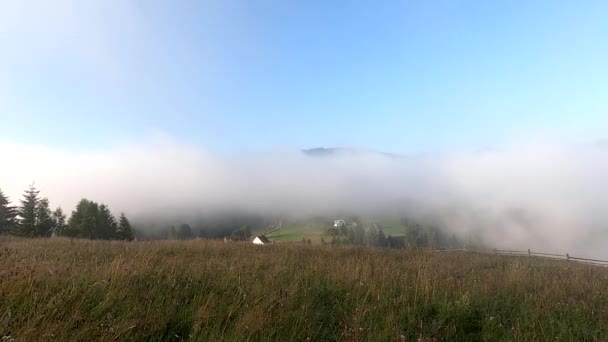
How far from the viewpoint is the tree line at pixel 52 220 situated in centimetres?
3972

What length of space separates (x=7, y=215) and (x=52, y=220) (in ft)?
14.6

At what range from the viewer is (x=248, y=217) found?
17225 centimetres

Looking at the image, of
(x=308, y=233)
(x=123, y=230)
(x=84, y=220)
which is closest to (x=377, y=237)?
(x=308, y=233)

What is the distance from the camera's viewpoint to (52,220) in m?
43.9

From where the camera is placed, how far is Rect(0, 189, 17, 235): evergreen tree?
39.2 m

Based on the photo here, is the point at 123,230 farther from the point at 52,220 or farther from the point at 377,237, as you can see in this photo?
the point at 377,237

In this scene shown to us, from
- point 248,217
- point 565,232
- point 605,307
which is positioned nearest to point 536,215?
point 565,232

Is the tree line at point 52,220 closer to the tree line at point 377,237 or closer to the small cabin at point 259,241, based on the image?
the small cabin at point 259,241

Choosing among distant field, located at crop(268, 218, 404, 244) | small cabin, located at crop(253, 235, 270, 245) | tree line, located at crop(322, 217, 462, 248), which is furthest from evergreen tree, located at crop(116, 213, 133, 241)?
distant field, located at crop(268, 218, 404, 244)

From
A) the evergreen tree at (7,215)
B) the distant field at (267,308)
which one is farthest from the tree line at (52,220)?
the distant field at (267,308)

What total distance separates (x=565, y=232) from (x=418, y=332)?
189m

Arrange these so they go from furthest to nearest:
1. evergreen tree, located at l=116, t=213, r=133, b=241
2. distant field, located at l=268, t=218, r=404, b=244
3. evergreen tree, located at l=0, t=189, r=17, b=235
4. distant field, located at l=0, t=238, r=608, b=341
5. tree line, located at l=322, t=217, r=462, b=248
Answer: distant field, located at l=268, t=218, r=404, b=244 → evergreen tree, located at l=116, t=213, r=133, b=241 → tree line, located at l=322, t=217, r=462, b=248 → evergreen tree, located at l=0, t=189, r=17, b=235 → distant field, located at l=0, t=238, r=608, b=341

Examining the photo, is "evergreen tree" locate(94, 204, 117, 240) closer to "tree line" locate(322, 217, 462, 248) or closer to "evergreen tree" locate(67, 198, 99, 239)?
"evergreen tree" locate(67, 198, 99, 239)

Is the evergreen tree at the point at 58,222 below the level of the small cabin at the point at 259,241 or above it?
above
